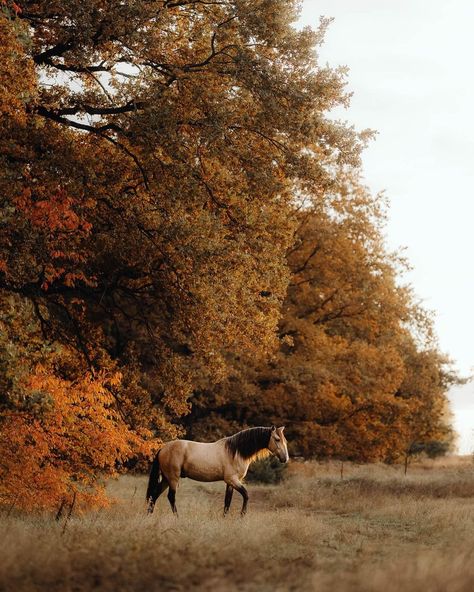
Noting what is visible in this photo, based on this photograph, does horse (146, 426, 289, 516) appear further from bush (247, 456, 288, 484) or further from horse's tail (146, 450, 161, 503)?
bush (247, 456, 288, 484)

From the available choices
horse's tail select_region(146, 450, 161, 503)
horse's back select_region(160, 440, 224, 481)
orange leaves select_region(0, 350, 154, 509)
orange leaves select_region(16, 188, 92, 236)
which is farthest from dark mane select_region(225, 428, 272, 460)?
orange leaves select_region(16, 188, 92, 236)

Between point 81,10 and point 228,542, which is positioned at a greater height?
point 81,10

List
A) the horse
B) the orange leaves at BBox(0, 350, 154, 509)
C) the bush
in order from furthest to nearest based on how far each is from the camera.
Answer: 1. the bush
2. the horse
3. the orange leaves at BBox(0, 350, 154, 509)

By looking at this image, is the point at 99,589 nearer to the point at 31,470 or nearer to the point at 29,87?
the point at 31,470

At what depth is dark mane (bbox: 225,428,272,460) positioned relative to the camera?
1509 centimetres

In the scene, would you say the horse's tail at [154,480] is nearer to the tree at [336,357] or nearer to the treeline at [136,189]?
the treeline at [136,189]

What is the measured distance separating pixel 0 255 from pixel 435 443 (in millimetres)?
55537

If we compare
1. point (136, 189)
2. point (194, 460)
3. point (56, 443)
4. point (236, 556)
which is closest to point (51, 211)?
point (136, 189)

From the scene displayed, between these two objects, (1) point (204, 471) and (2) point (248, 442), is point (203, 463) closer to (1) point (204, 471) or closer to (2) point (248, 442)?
(1) point (204, 471)

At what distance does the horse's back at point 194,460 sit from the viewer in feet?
49.2

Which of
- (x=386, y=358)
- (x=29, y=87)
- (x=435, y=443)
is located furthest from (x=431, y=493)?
(x=435, y=443)

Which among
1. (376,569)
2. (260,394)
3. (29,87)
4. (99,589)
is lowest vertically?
(99,589)

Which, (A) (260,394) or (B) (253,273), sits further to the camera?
(A) (260,394)

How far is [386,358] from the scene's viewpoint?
30.5m
